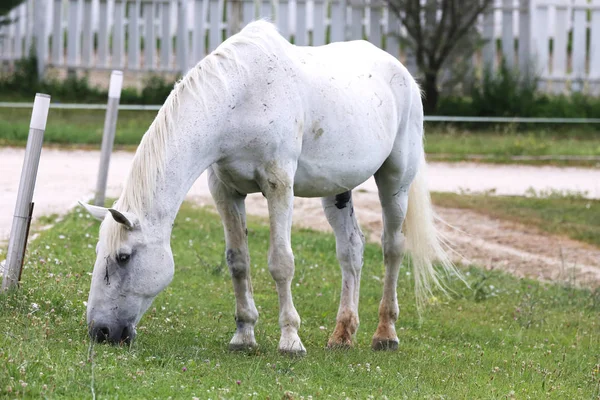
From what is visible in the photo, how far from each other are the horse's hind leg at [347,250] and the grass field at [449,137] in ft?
31.4

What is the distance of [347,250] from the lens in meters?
7.26

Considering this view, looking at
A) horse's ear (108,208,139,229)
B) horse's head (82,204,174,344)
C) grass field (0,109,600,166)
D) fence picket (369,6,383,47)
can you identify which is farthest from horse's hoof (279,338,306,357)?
fence picket (369,6,383,47)

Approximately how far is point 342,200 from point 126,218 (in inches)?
86.6

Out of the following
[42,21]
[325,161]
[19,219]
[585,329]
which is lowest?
[585,329]

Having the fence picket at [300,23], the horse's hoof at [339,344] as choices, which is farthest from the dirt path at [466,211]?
the fence picket at [300,23]

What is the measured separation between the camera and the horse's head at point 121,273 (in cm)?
562

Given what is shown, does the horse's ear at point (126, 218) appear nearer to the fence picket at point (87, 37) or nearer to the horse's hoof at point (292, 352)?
the horse's hoof at point (292, 352)

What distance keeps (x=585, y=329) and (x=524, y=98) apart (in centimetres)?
1136

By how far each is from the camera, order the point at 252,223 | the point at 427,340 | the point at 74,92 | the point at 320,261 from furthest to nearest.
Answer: the point at 74,92 < the point at 252,223 < the point at 320,261 < the point at 427,340

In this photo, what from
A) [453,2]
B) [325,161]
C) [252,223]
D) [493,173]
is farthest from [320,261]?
[453,2]

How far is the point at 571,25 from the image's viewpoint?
803 inches

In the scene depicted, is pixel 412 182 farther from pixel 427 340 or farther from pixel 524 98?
pixel 524 98

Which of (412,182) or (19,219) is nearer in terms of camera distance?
(19,219)

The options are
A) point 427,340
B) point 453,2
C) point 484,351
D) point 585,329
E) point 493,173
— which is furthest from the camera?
point 453,2
